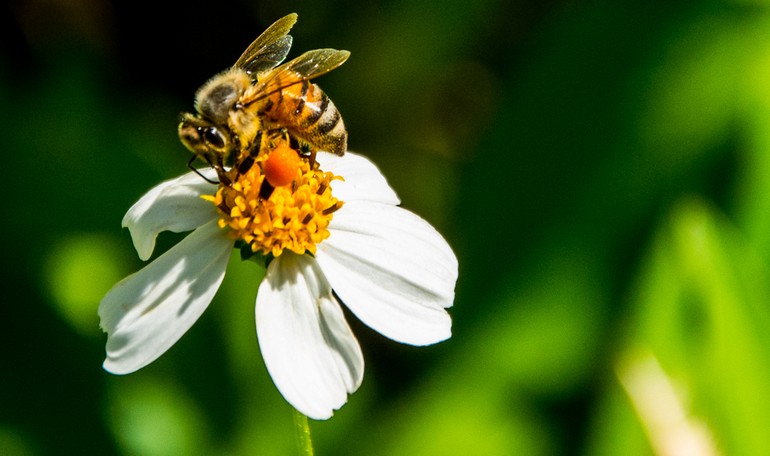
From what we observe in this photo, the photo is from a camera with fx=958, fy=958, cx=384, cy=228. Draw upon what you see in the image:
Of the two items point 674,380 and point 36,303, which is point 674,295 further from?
point 36,303

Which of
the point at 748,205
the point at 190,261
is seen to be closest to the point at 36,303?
the point at 190,261

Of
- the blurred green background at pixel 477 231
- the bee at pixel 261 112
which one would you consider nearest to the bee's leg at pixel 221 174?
the bee at pixel 261 112

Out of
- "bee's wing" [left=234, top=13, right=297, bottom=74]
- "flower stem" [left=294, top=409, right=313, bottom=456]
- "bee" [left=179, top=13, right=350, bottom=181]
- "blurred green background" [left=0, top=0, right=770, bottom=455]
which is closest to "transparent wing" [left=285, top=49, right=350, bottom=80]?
"bee" [left=179, top=13, right=350, bottom=181]

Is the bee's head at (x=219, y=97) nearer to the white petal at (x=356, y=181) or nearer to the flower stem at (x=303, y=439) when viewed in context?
the white petal at (x=356, y=181)

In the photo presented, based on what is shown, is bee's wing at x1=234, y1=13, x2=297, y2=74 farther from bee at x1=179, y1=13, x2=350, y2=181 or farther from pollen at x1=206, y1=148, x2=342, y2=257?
pollen at x1=206, y1=148, x2=342, y2=257

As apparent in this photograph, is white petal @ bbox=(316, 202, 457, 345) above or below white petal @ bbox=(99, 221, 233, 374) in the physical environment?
above

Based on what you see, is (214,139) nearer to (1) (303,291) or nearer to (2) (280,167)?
(2) (280,167)
